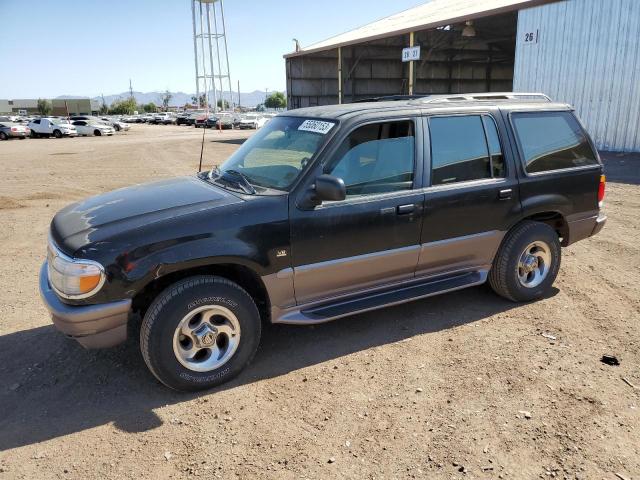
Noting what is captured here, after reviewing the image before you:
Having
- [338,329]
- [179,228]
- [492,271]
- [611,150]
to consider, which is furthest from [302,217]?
[611,150]

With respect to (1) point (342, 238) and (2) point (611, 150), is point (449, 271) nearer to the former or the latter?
(1) point (342, 238)

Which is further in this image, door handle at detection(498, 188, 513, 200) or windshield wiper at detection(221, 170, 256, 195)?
door handle at detection(498, 188, 513, 200)

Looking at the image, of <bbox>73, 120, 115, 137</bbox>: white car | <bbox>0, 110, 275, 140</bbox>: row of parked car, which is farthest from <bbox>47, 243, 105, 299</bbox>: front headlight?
<bbox>73, 120, 115, 137</bbox>: white car

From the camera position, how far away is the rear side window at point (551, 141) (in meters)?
4.64

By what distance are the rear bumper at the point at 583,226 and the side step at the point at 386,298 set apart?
1125 millimetres

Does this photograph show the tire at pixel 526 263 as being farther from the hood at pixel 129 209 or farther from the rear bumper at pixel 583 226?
the hood at pixel 129 209

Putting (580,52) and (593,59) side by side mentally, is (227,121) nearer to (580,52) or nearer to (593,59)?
(580,52)

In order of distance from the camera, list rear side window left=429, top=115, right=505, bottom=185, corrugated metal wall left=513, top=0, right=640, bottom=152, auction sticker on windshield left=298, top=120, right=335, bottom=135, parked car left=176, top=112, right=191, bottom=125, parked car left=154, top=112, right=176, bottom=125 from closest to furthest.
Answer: auction sticker on windshield left=298, top=120, right=335, bottom=135
rear side window left=429, top=115, right=505, bottom=185
corrugated metal wall left=513, top=0, right=640, bottom=152
parked car left=176, top=112, right=191, bottom=125
parked car left=154, top=112, right=176, bottom=125

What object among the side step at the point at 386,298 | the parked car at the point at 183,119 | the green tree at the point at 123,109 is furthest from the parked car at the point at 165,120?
the side step at the point at 386,298

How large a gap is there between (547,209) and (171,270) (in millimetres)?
3508

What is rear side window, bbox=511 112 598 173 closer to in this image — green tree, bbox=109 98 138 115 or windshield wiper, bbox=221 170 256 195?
windshield wiper, bbox=221 170 256 195

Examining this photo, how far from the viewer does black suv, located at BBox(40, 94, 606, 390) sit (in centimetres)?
324

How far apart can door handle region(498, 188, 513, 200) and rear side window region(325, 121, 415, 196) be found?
3.11 ft

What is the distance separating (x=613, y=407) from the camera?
3.24 m
